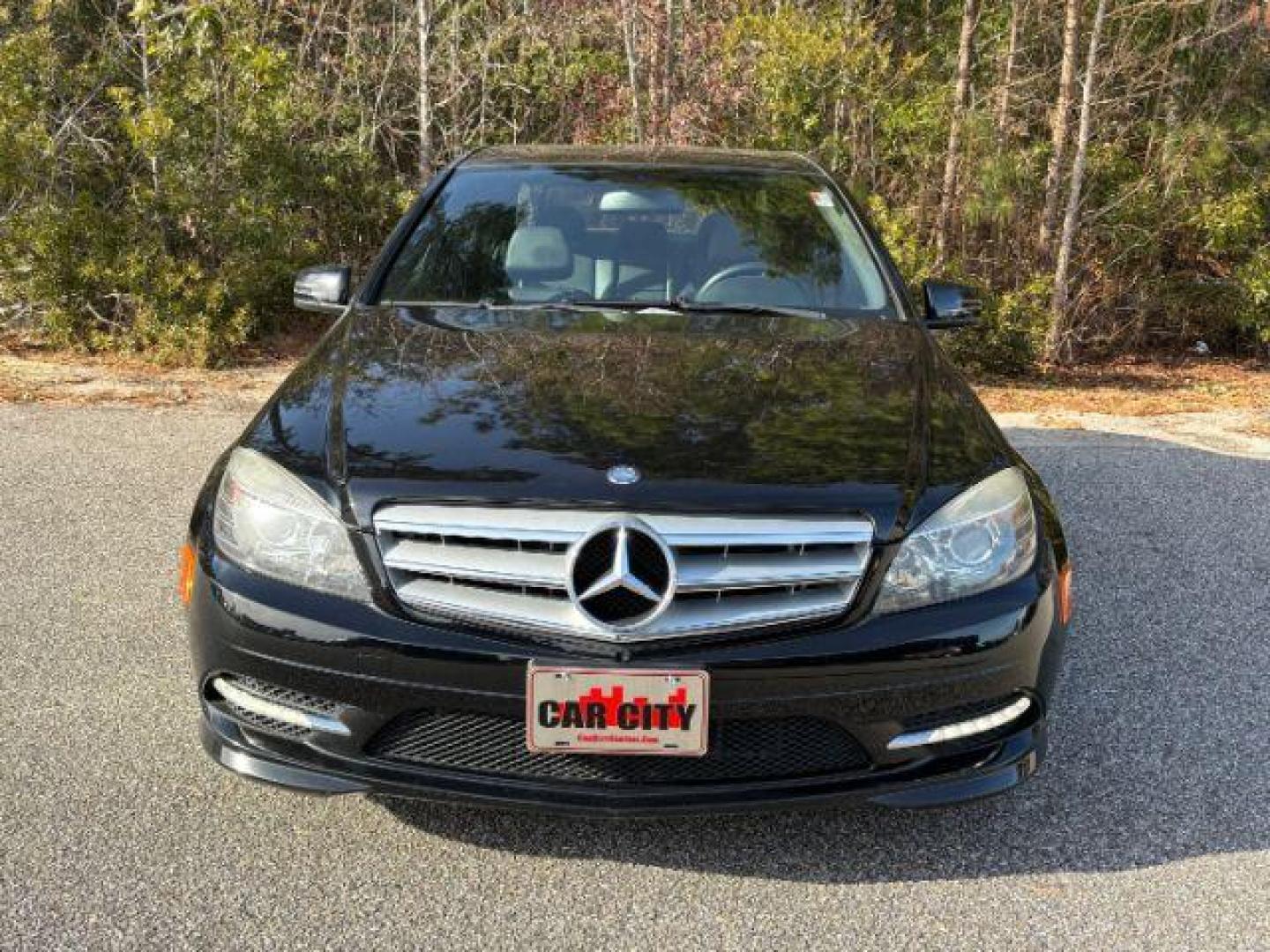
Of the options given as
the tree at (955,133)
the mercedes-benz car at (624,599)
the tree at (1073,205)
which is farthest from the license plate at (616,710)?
the tree at (1073,205)

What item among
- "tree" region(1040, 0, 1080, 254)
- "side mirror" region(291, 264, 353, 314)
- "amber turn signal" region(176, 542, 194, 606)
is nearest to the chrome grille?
"amber turn signal" region(176, 542, 194, 606)

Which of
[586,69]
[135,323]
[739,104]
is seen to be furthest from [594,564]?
[586,69]

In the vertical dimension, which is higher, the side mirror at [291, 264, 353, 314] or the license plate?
the side mirror at [291, 264, 353, 314]

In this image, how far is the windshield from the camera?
3900 millimetres

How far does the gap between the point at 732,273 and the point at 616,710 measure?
1.94 metres

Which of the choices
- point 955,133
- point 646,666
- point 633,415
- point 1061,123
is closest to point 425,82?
point 955,133

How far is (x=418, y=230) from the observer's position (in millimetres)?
4176

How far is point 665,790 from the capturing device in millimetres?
2514

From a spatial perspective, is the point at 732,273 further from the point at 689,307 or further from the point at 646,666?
the point at 646,666

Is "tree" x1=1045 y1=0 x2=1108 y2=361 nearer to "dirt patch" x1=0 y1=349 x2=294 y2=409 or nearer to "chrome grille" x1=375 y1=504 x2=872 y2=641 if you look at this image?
"dirt patch" x1=0 y1=349 x2=294 y2=409

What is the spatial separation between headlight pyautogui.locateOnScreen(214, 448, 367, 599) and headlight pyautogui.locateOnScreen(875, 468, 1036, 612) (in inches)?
42.6

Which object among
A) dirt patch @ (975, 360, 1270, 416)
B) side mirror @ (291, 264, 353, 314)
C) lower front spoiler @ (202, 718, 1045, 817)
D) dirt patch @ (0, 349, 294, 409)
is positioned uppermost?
side mirror @ (291, 264, 353, 314)

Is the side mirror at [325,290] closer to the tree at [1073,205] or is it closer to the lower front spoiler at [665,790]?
the lower front spoiler at [665,790]

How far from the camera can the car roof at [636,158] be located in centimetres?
451
